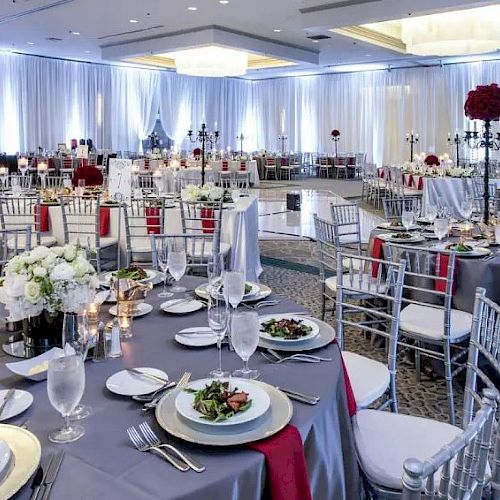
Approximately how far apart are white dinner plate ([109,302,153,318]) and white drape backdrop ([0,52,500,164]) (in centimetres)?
1611

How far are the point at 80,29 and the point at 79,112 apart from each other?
597 cm

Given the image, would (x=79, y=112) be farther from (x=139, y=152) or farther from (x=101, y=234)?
(x=101, y=234)

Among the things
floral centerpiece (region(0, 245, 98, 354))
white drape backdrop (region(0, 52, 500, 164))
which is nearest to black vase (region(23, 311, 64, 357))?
floral centerpiece (region(0, 245, 98, 354))

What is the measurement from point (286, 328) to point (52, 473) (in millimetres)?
1018

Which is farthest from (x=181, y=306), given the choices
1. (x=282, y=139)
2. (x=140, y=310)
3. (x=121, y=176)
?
(x=282, y=139)

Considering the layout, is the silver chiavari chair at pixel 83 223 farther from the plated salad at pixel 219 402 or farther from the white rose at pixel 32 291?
the plated salad at pixel 219 402

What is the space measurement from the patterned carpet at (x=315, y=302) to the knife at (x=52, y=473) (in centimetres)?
247

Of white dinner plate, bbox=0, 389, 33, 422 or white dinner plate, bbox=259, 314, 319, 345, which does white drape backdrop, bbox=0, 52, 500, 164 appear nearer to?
white dinner plate, bbox=259, 314, 319, 345

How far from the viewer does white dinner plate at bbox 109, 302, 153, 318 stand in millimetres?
2326

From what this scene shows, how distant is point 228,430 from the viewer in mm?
1410

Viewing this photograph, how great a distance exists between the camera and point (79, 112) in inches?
733

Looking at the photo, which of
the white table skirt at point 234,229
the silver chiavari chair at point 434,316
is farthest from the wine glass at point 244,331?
the white table skirt at point 234,229

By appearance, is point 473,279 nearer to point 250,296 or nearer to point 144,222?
point 250,296

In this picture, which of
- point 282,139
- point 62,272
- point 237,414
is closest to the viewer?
point 237,414
